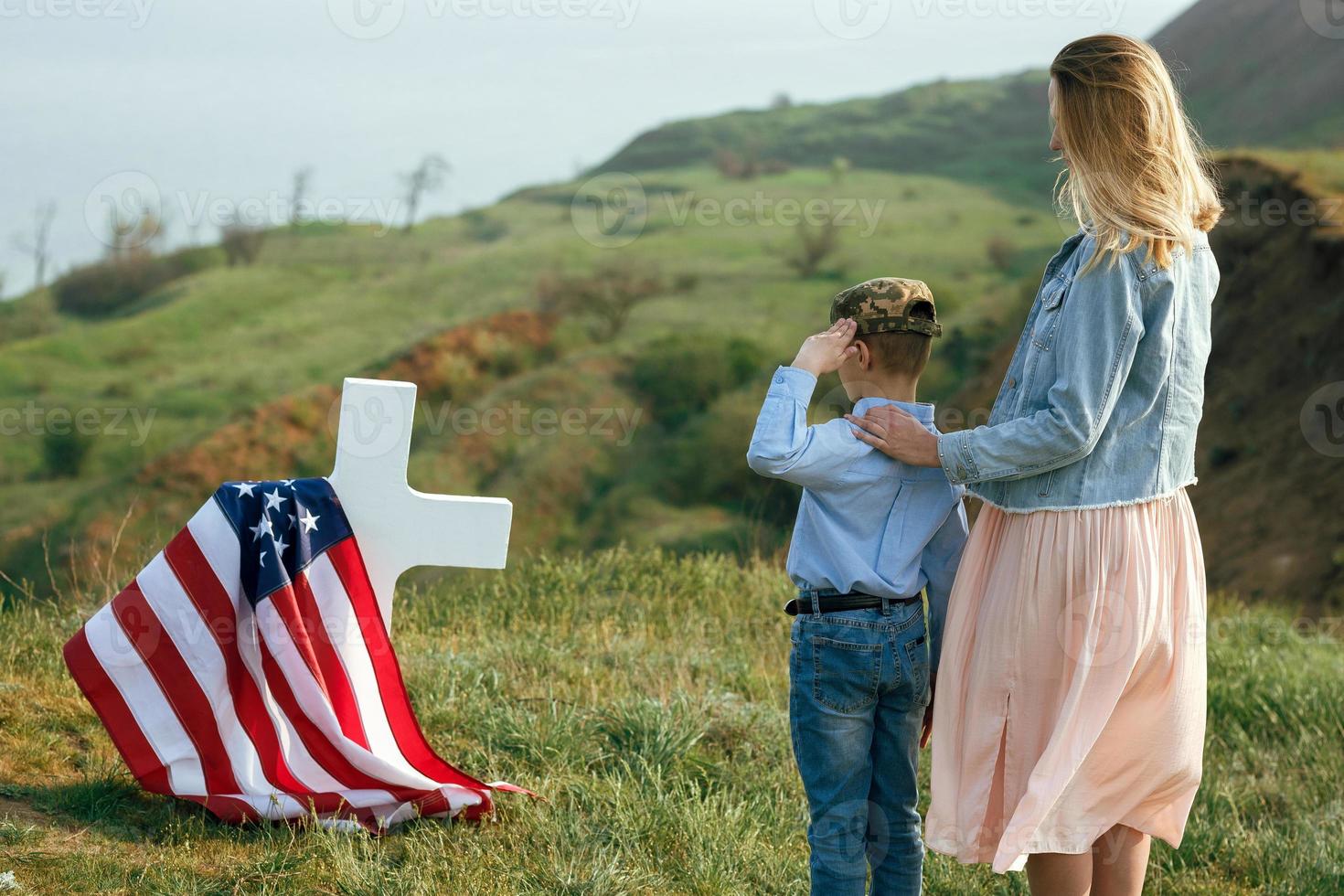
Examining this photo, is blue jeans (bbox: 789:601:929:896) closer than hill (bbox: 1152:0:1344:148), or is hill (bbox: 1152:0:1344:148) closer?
blue jeans (bbox: 789:601:929:896)

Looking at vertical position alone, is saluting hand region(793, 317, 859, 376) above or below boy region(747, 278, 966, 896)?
above

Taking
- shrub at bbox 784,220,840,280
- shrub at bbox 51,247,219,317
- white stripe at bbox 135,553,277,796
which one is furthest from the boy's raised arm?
shrub at bbox 51,247,219,317

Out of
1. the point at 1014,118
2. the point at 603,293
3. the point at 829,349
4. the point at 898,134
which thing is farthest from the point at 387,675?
the point at 1014,118

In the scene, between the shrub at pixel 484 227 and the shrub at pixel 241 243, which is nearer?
Answer: the shrub at pixel 241 243

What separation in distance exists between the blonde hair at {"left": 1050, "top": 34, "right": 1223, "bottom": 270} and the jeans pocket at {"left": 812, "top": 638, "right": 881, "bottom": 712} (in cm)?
90

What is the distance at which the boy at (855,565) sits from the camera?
2.51m

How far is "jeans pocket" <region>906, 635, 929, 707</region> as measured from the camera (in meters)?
2.59

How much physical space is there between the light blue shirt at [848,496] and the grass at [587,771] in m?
0.63

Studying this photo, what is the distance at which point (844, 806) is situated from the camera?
2561 millimetres

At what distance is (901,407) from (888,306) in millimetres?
223

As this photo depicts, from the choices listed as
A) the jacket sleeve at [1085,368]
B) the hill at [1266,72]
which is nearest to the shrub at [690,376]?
the hill at [1266,72]

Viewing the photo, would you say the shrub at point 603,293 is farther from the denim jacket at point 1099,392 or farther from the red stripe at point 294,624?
the denim jacket at point 1099,392

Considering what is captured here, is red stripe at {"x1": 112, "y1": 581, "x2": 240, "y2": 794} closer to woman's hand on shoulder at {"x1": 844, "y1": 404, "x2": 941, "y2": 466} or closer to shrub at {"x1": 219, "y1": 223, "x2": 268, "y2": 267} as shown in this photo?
woman's hand on shoulder at {"x1": 844, "y1": 404, "x2": 941, "y2": 466}

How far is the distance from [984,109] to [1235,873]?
63160mm
